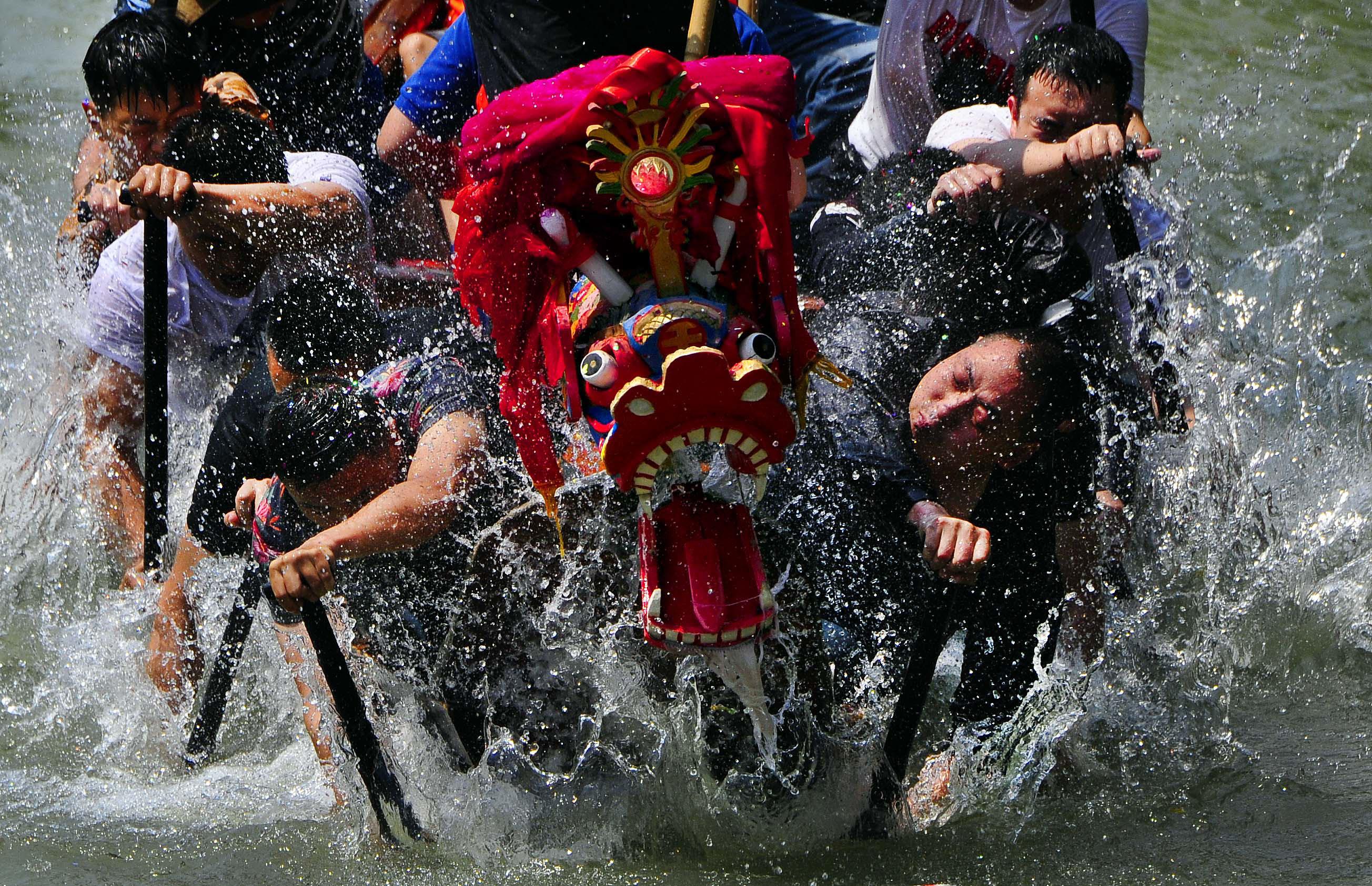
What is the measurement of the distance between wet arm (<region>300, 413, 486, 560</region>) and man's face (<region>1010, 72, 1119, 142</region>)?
53.4 inches

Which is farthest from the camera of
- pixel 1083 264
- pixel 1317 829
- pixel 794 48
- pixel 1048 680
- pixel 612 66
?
pixel 794 48

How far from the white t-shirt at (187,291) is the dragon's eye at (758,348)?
5.04 feet

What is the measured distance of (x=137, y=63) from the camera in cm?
330

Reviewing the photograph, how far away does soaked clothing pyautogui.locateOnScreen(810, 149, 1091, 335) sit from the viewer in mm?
3059

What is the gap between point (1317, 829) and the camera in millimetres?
2443

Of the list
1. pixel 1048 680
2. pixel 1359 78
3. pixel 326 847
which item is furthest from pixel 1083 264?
pixel 1359 78

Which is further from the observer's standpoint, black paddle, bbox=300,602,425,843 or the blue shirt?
the blue shirt

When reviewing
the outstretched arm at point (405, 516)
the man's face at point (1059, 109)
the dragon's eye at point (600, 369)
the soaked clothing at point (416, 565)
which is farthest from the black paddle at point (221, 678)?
the man's face at point (1059, 109)

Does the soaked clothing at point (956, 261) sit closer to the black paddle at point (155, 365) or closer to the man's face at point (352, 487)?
the man's face at point (352, 487)

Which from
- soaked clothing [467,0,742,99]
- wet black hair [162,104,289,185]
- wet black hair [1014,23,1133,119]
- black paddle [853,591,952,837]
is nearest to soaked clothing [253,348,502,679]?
soaked clothing [467,0,742,99]

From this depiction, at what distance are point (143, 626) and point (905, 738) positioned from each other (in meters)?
2.03

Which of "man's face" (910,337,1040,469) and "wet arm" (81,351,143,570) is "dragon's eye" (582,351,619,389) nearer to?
"man's face" (910,337,1040,469)

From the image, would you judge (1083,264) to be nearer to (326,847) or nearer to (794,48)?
(794,48)

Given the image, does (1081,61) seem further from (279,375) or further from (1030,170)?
(279,375)
